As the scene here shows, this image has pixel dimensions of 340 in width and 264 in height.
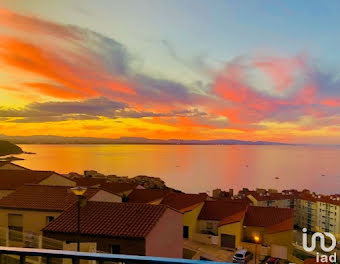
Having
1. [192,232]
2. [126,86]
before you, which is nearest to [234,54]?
[126,86]

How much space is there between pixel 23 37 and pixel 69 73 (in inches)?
335

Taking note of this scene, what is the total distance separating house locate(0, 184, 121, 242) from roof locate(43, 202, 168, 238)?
2.42 meters

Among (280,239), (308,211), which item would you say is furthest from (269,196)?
(280,239)

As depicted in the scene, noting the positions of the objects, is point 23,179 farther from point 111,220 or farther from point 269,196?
point 269,196

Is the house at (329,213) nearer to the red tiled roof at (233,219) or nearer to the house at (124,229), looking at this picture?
the red tiled roof at (233,219)

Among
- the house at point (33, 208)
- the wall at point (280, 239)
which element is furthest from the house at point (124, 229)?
the wall at point (280, 239)

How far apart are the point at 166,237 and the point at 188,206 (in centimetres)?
1188

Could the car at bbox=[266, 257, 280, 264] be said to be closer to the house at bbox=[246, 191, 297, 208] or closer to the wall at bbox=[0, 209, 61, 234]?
the wall at bbox=[0, 209, 61, 234]

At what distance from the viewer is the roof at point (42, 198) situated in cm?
2041

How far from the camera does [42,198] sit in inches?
832

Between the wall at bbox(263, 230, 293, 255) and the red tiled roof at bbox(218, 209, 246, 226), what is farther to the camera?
the red tiled roof at bbox(218, 209, 246, 226)

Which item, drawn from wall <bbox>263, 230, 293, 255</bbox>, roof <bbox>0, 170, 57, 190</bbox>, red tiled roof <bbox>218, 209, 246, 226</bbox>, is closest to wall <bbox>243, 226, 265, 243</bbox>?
wall <bbox>263, 230, 293, 255</bbox>

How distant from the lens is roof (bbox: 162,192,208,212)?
95.0 feet

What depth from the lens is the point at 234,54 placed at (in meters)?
41.7
